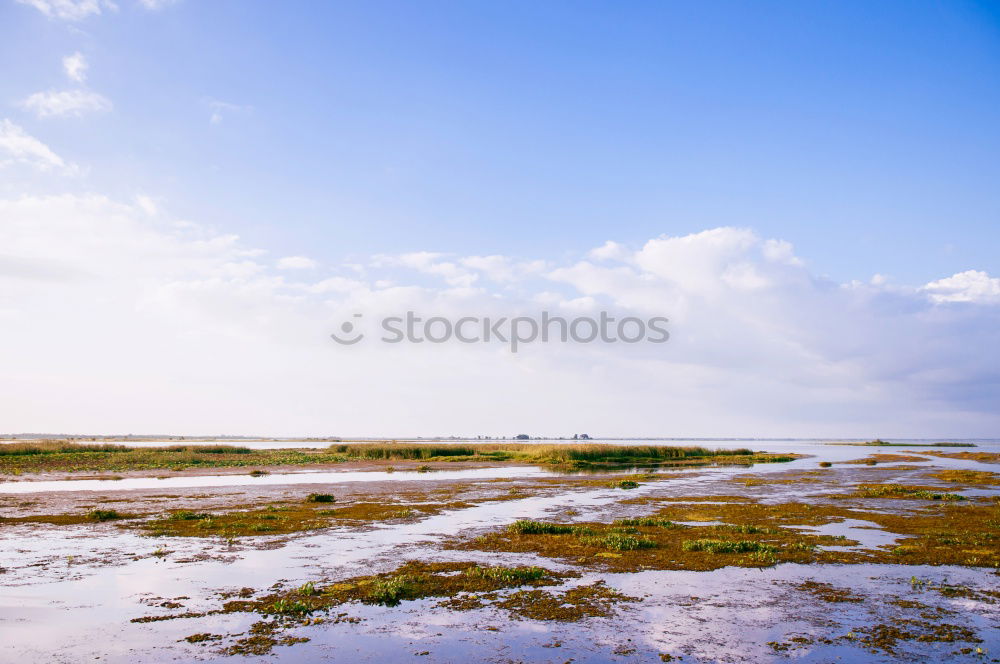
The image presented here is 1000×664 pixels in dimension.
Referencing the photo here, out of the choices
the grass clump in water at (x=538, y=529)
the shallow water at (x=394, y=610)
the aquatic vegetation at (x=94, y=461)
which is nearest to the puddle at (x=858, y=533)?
the shallow water at (x=394, y=610)

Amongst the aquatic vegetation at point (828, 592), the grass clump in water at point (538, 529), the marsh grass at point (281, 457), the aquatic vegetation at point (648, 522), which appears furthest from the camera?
the marsh grass at point (281, 457)

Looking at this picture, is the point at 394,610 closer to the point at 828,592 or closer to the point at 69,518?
the point at 828,592

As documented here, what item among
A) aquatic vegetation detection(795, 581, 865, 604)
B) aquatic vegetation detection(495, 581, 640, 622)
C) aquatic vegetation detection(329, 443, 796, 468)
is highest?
aquatic vegetation detection(795, 581, 865, 604)

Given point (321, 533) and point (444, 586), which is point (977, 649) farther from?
point (321, 533)

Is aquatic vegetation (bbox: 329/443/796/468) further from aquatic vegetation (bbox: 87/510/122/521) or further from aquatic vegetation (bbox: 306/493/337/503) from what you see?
aquatic vegetation (bbox: 87/510/122/521)

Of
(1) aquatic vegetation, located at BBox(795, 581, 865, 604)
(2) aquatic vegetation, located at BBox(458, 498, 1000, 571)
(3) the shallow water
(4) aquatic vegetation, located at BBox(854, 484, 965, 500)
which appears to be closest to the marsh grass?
(4) aquatic vegetation, located at BBox(854, 484, 965, 500)

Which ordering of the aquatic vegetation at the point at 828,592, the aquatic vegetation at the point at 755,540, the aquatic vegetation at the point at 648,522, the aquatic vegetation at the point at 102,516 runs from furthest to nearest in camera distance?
the aquatic vegetation at the point at 102,516 < the aquatic vegetation at the point at 648,522 < the aquatic vegetation at the point at 755,540 < the aquatic vegetation at the point at 828,592

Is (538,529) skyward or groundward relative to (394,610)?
groundward

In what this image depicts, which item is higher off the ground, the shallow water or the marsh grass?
the shallow water

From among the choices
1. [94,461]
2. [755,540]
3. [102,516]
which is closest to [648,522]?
[755,540]

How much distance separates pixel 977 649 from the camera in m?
10.4

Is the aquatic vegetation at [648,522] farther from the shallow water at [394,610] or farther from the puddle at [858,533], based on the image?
the shallow water at [394,610]

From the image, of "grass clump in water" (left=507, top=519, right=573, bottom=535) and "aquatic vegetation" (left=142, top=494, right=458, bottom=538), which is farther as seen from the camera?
"aquatic vegetation" (left=142, top=494, right=458, bottom=538)

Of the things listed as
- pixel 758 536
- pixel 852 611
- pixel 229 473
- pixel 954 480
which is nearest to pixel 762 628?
pixel 852 611
